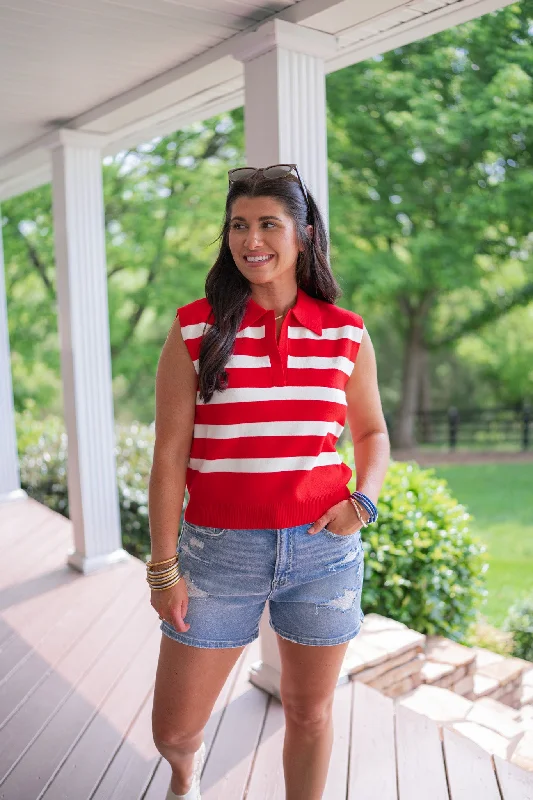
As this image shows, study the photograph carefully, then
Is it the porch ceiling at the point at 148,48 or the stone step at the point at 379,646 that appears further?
the stone step at the point at 379,646

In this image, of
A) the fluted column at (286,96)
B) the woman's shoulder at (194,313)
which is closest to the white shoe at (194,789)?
the woman's shoulder at (194,313)

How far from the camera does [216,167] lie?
10031 millimetres

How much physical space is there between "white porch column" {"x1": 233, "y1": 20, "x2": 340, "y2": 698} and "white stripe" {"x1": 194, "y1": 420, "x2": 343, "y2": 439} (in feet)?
3.21

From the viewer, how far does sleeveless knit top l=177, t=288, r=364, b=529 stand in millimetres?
A: 1513

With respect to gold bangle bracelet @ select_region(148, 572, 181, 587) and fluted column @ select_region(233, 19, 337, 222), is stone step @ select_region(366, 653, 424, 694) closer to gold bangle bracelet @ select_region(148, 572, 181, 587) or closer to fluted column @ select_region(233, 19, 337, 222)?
gold bangle bracelet @ select_region(148, 572, 181, 587)

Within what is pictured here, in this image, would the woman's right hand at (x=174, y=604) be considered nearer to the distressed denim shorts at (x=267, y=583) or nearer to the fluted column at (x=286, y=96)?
the distressed denim shorts at (x=267, y=583)

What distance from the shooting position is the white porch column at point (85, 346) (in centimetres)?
383

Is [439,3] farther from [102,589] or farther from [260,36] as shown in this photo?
[102,589]

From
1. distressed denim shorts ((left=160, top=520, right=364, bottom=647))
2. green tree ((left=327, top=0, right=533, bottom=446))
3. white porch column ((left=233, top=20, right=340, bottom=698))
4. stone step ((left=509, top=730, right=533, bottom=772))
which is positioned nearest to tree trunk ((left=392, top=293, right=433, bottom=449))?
green tree ((left=327, top=0, right=533, bottom=446))

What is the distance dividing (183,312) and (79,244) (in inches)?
98.7

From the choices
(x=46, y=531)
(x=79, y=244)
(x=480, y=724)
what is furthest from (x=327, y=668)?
(x=46, y=531)

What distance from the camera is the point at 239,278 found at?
161cm

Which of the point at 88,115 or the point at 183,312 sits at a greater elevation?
the point at 88,115

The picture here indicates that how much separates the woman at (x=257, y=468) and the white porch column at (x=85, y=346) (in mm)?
2395
